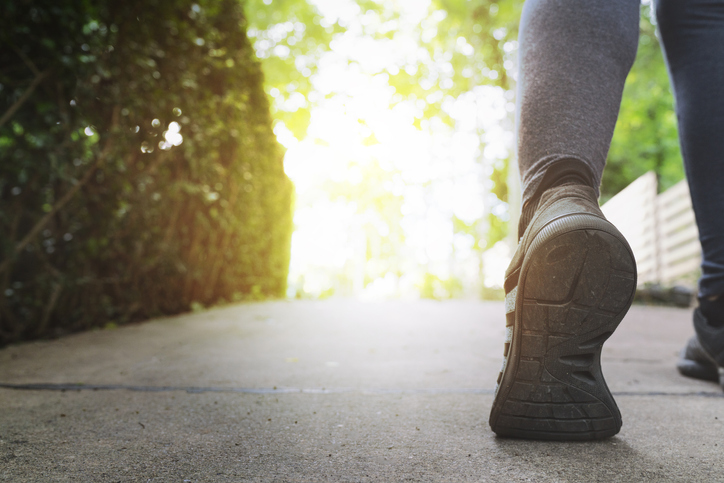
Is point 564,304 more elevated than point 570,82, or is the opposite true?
point 570,82

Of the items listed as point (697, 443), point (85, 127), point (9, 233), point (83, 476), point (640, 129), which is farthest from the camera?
point (640, 129)

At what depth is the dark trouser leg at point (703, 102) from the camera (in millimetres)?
1391

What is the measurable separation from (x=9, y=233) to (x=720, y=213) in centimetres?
259

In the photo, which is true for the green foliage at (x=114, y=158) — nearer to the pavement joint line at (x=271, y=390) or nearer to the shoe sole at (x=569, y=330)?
the pavement joint line at (x=271, y=390)

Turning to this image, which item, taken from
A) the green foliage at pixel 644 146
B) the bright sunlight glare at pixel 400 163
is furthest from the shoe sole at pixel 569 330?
the green foliage at pixel 644 146


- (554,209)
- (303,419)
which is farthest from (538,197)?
(303,419)

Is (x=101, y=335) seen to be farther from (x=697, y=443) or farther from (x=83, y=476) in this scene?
(x=697, y=443)

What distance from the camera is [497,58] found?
12078 mm

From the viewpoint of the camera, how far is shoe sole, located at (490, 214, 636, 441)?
2.91 ft

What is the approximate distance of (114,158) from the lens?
8.20 ft

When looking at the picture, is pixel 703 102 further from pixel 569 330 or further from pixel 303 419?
pixel 303 419

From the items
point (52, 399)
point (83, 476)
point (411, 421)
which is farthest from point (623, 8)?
point (52, 399)

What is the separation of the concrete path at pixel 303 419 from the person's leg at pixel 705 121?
0.24 m

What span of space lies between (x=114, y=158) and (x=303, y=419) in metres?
1.98
